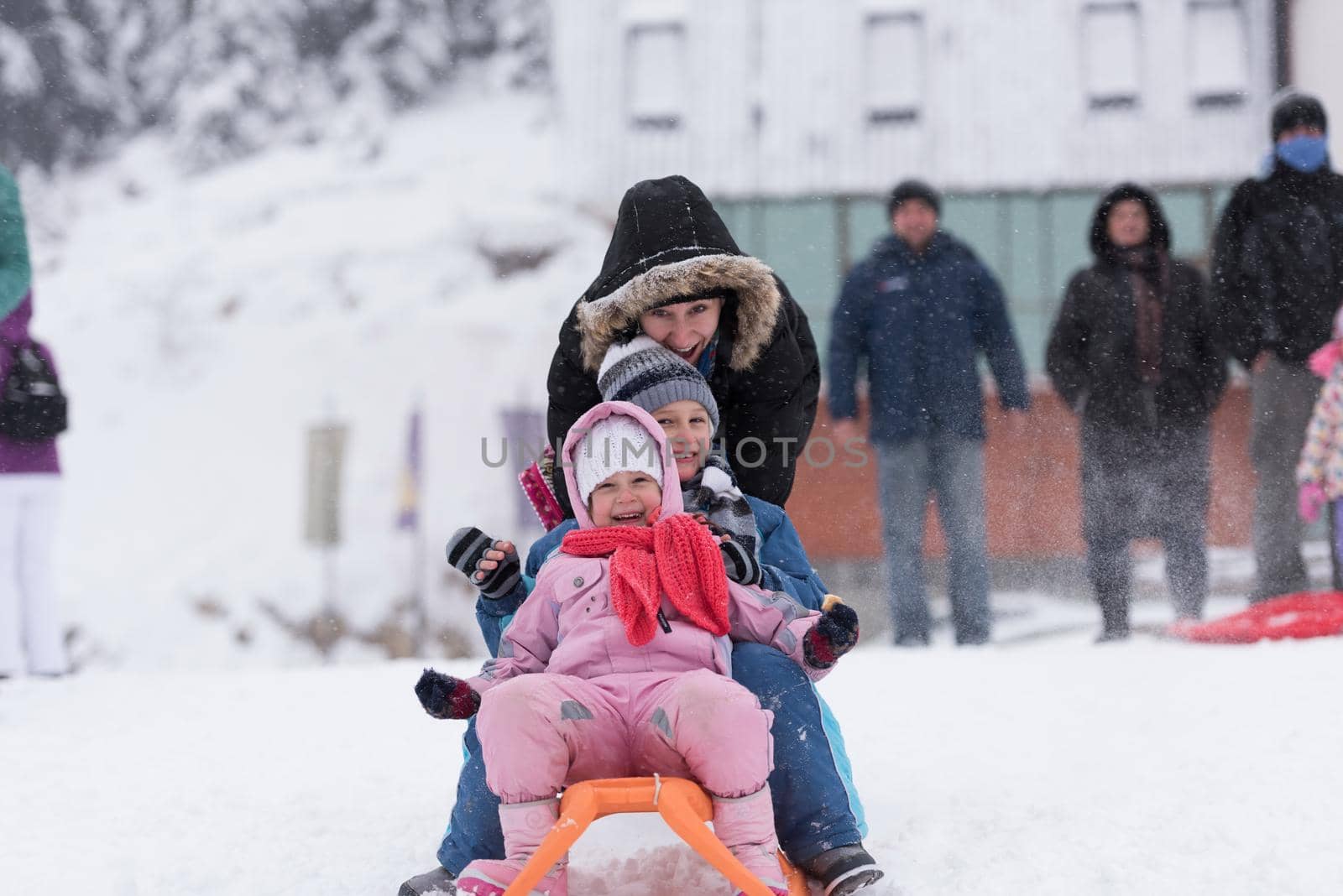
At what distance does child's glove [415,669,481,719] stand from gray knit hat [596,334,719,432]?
0.48 metres

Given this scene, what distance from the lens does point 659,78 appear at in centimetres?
468

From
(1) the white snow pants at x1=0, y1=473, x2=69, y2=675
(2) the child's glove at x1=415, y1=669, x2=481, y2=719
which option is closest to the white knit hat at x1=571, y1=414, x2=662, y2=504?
(2) the child's glove at x1=415, y1=669, x2=481, y2=719

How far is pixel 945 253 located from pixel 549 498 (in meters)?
2.01

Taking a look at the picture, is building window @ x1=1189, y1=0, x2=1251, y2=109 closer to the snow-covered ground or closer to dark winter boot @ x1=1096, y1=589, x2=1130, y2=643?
dark winter boot @ x1=1096, y1=589, x2=1130, y2=643

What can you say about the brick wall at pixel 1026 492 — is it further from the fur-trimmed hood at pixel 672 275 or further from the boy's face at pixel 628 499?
the boy's face at pixel 628 499

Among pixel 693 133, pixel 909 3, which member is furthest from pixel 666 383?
pixel 909 3

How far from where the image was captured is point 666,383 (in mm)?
1550

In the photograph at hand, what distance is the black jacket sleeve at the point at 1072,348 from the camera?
3.28 m

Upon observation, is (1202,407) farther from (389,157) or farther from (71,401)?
(71,401)

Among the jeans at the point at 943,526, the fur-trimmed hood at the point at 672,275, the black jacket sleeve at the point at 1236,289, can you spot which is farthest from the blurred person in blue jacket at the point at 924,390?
the fur-trimmed hood at the point at 672,275

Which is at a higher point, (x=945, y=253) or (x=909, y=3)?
(x=909, y=3)

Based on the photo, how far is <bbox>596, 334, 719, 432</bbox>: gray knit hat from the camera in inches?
60.9

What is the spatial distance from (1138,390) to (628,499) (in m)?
2.25

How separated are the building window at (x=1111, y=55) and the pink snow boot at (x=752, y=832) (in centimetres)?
406
